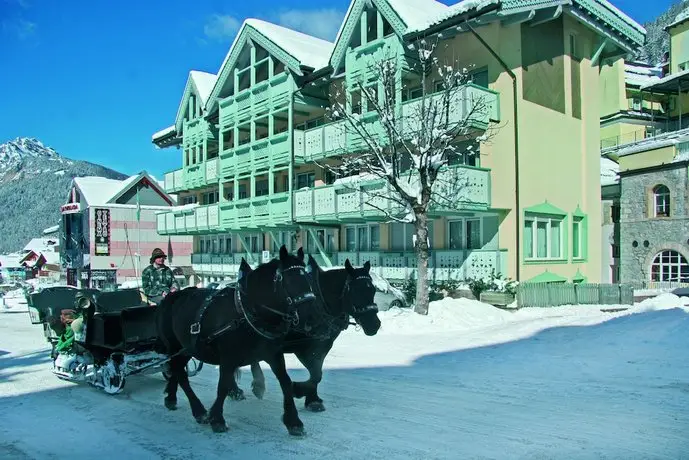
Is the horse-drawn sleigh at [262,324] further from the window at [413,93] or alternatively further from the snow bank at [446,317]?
the window at [413,93]

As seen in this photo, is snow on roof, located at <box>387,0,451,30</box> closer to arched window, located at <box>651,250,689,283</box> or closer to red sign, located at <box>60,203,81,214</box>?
arched window, located at <box>651,250,689,283</box>

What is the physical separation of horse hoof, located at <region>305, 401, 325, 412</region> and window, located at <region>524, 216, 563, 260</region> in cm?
1541

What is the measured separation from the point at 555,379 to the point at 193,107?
3205cm

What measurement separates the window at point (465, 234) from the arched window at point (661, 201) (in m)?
13.5

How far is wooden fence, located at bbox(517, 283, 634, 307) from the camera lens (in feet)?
64.9

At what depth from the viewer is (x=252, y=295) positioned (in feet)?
21.9

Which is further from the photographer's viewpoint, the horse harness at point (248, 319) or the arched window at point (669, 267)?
the arched window at point (669, 267)

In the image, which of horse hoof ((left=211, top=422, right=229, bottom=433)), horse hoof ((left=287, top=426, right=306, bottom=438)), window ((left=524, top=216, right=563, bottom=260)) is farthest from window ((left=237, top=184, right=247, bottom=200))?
horse hoof ((left=287, top=426, right=306, bottom=438))

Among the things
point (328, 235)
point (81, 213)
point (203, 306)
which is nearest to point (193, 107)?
point (328, 235)

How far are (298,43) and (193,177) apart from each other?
11.0 meters

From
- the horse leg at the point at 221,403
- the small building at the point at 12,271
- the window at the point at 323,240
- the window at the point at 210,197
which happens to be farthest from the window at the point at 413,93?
the small building at the point at 12,271

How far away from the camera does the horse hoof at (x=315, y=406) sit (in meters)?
7.48

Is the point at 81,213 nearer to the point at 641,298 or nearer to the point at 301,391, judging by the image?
the point at 641,298

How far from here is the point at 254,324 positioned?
259 inches
